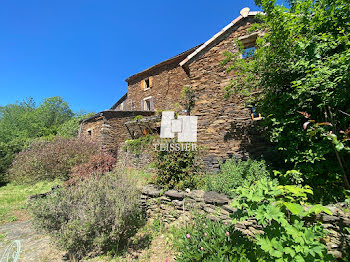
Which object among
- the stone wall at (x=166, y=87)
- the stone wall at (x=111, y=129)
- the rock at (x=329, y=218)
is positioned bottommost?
the rock at (x=329, y=218)

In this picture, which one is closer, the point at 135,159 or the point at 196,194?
the point at 196,194

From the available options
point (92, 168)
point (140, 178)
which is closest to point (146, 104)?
point (92, 168)

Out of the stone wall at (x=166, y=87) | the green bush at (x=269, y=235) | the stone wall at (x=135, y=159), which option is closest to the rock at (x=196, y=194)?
Answer: the green bush at (x=269, y=235)

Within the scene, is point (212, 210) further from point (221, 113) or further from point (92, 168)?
point (92, 168)

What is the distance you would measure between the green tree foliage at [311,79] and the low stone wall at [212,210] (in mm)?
788

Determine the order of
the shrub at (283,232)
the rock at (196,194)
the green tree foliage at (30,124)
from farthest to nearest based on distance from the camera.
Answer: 1. the green tree foliage at (30,124)
2. the rock at (196,194)
3. the shrub at (283,232)

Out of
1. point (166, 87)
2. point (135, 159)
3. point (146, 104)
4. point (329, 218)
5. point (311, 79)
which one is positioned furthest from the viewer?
point (146, 104)

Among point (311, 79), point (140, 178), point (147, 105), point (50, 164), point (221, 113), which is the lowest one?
point (140, 178)

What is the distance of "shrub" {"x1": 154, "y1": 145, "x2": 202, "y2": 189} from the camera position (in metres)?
4.09

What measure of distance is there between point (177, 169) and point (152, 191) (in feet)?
3.05

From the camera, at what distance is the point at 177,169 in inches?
167

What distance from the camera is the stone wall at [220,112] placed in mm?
4875

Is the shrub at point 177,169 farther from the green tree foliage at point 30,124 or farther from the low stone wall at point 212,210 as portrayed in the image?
the green tree foliage at point 30,124

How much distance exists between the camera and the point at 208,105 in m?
5.73
